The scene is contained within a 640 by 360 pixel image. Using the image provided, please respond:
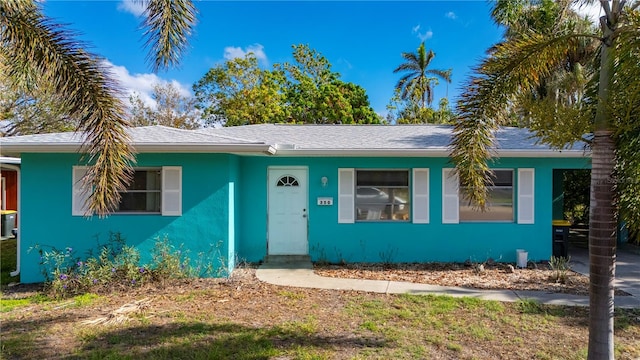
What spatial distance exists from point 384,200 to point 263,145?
11.2ft

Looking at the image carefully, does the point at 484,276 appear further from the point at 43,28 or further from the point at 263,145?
the point at 43,28

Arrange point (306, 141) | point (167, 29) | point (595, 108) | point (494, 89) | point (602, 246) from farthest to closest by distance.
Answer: point (306, 141), point (167, 29), point (494, 89), point (595, 108), point (602, 246)

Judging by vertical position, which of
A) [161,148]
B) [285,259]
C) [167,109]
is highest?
[167,109]

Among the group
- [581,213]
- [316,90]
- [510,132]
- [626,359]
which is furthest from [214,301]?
[316,90]

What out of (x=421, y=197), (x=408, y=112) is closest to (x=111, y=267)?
(x=421, y=197)

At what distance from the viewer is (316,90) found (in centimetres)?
2703

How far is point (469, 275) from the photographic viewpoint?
802 cm

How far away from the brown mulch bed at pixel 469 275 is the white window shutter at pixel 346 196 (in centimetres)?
112

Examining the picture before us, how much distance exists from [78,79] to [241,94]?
2176 cm

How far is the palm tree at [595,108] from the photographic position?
368 cm

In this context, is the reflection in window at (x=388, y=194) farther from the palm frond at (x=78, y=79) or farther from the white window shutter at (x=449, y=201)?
the palm frond at (x=78, y=79)

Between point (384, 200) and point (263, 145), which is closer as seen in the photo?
point (263, 145)

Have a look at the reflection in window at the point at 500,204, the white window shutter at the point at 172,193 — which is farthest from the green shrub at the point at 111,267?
the reflection in window at the point at 500,204

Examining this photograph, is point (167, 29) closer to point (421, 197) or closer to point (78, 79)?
point (78, 79)
